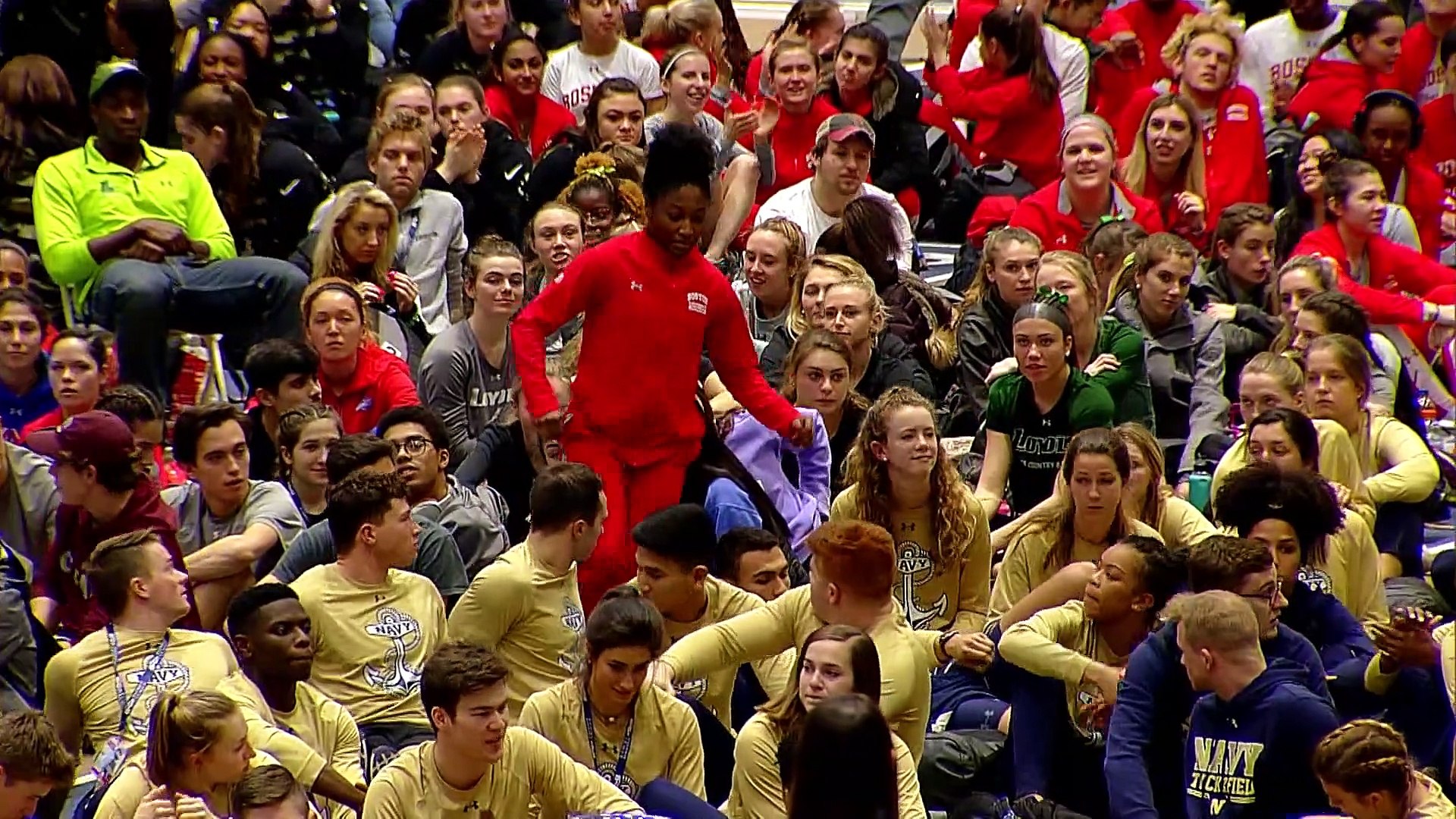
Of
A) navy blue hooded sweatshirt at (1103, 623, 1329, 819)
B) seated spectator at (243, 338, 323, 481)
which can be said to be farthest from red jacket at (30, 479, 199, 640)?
navy blue hooded sweatshirt at (1103, 623, 1329, 819)

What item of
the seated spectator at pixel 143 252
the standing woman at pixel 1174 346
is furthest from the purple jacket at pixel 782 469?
the seated spectator at pixel 143 252

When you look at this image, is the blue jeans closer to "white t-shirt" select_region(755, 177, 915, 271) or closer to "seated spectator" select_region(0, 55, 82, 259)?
"seated spectator" select_region(0, 55, 82, 259)

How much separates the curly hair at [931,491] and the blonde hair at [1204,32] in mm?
4118

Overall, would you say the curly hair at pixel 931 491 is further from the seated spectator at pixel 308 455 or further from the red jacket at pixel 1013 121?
the red jacket at pixel 1013 121

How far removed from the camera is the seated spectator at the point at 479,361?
8633 millimetres

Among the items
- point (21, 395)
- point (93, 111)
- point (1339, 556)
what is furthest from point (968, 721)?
point (93, 111)

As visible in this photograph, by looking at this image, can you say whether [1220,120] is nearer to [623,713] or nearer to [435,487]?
[435,487]

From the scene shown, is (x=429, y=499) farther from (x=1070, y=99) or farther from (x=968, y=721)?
(x=1070, y=99)

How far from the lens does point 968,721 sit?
24.7 ft

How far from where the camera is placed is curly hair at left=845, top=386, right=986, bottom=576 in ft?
25.7

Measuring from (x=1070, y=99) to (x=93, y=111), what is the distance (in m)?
4.57

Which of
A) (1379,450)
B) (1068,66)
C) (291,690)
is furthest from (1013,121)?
(291,690)

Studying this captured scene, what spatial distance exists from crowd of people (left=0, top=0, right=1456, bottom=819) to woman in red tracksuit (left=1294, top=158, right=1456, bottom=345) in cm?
2

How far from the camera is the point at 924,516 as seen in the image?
7902 millimetres
